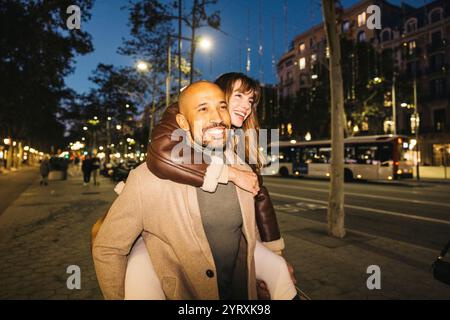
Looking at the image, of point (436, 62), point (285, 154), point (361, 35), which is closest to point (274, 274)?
point (285, 154)

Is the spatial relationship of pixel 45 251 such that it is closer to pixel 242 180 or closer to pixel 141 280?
pixel 141 280

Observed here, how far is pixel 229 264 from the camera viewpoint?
1.60 m

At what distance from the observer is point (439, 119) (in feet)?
124

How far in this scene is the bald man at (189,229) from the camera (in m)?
1.49

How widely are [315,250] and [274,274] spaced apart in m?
4.01

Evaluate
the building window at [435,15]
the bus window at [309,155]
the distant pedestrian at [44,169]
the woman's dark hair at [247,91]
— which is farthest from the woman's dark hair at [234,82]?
the building window at [435,15]

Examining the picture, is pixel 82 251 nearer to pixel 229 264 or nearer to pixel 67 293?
pixel 67 293

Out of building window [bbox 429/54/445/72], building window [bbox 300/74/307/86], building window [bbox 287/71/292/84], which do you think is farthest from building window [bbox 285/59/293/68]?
building window [bbox 429/54/445/72]

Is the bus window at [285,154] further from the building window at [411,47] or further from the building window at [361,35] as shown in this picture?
the building window at [361,35]

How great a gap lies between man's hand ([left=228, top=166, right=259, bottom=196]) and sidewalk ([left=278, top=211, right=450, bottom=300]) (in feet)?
8.26

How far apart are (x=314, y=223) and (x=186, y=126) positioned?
6523 mm

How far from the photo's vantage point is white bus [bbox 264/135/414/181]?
19.4 metres
